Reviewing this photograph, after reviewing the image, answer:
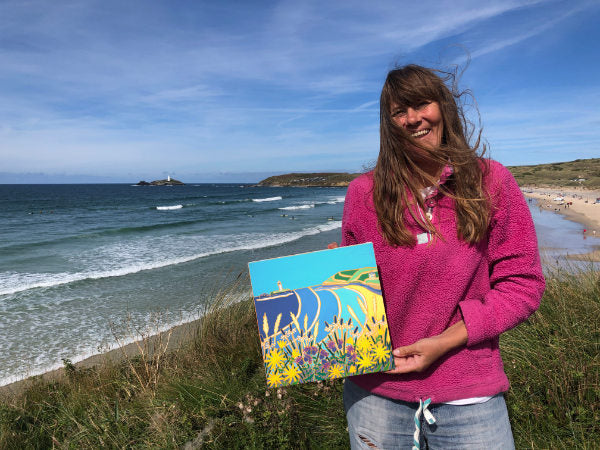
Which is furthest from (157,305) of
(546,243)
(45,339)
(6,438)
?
(546,243)

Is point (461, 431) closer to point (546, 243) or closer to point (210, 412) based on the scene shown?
point (210, 412)

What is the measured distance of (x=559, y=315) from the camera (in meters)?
3.45

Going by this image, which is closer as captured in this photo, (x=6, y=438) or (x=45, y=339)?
(x=6, y=438)

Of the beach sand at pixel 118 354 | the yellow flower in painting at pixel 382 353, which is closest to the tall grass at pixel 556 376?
the yellow flower in painting at pixel 382 353

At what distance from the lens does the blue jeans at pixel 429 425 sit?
1.30 m

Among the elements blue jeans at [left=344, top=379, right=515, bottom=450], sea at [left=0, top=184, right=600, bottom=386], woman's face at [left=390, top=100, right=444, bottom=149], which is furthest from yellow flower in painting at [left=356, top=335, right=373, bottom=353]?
sea at [left=0, top=184, right=600, bottom=386]

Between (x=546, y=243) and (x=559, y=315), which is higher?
(x=559, y=315)

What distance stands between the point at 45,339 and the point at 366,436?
7635 mm

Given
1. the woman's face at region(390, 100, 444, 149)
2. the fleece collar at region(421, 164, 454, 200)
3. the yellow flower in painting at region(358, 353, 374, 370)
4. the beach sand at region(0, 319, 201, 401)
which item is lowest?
the beach sand at region(0, 319, 201, 401)

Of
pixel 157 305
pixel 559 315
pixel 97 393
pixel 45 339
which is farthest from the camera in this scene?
pixel 157 305

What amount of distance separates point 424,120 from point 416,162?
16cm

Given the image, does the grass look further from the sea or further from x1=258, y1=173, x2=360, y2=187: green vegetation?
x1=258, y1=173, x2=360, y2=187: green vegetation

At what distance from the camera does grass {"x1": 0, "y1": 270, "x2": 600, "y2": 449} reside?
98.0 inches

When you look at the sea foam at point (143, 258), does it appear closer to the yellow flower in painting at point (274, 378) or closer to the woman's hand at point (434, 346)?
the yellow flower in painting at point (274, 378)
